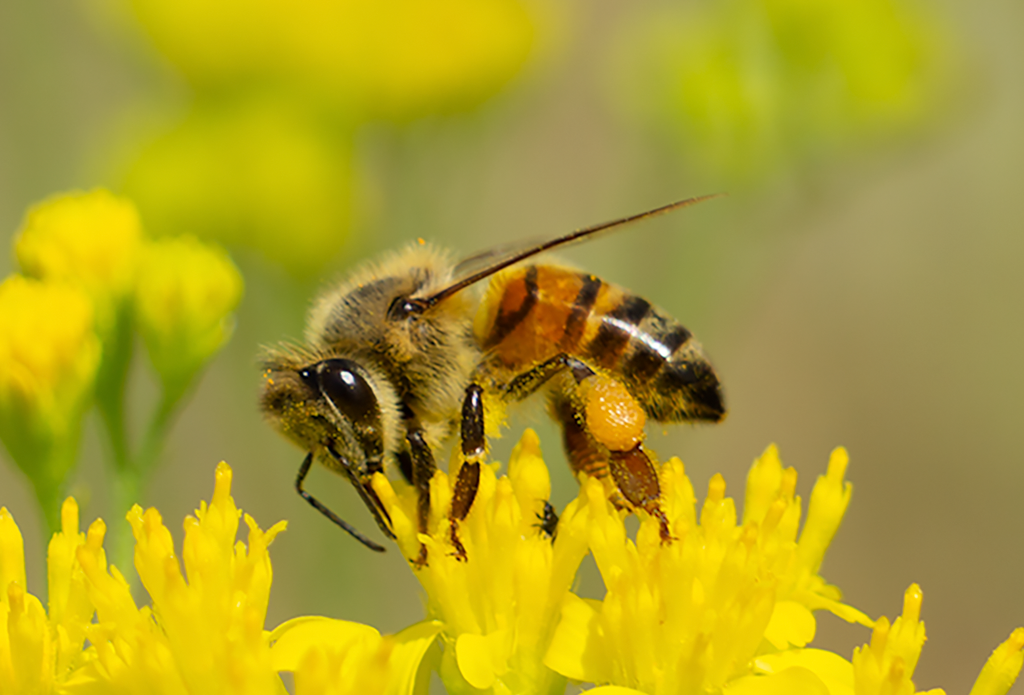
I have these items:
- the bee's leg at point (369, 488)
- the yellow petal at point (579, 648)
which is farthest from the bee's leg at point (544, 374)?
A: the yellow petal at point (579, 648)

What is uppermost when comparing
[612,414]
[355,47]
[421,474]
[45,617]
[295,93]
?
[355,47]

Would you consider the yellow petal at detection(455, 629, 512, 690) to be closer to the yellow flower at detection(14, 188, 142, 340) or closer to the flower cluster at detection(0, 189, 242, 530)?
the flower cluster at detection(0, 189, 242, 530)

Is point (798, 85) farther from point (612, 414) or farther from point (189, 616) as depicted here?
point (189, 616)

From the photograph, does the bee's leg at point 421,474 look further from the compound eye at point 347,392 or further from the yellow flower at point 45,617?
the yellow flower at point 45,617

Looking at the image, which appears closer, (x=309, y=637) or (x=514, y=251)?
(x=309, y=637)

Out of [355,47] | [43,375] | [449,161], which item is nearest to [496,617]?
[43,375]

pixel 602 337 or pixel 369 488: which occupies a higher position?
pixel 602 337
